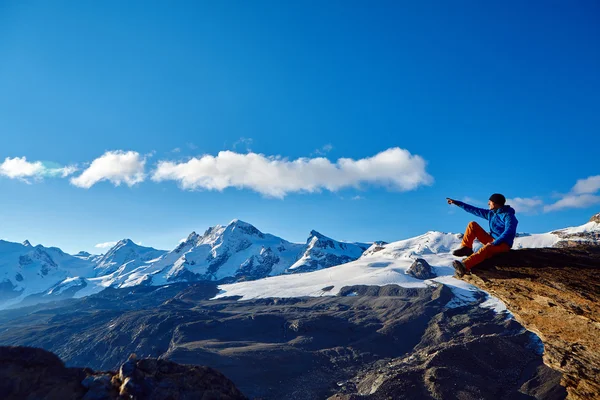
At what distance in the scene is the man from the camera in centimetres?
696

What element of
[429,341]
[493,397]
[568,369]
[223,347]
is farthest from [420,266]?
[568,369]

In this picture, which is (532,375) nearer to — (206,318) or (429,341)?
(429,341)

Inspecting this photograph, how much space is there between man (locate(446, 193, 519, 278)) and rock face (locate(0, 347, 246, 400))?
28.2 feet

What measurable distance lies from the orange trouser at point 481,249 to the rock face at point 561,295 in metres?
0.23

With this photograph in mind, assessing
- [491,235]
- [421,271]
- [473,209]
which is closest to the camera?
[491,235]

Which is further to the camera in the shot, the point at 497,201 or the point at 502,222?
the point at 497,201

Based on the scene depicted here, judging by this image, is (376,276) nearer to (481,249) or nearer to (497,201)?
(497,201)

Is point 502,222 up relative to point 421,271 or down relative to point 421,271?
down

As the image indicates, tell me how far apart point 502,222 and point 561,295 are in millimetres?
1842

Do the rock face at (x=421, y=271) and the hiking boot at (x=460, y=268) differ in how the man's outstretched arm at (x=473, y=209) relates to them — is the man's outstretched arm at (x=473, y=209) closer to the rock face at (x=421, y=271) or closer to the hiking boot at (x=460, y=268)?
the hiking boot at (x=460, y=268)

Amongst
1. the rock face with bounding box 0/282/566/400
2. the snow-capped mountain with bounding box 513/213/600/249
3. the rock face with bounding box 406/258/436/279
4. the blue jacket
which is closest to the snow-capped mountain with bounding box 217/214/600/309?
the snow-capped mountain with bounding box 513/213/600/249

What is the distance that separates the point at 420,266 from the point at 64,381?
517 ft

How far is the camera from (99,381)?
11.2 m

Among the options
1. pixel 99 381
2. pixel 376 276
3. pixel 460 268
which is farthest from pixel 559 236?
pixel 99 381
